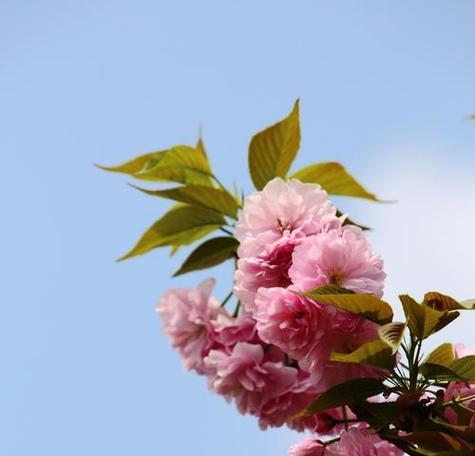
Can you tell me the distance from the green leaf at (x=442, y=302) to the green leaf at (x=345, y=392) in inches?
5.1

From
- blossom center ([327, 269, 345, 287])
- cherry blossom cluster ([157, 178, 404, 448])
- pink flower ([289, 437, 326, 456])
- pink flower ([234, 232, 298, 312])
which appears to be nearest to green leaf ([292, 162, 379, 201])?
cherry blossom cluster ([157, 178, 404, 448])

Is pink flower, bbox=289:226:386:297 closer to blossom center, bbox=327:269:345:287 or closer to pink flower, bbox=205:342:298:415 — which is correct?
blossom center, bbox=327:269:345:287

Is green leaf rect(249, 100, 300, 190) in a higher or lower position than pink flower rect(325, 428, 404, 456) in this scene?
higher

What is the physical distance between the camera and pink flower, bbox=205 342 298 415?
1541 mm

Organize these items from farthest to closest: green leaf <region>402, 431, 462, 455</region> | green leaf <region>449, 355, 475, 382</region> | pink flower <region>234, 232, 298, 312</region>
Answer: pink flower <region>234, 232, 298, 312</region>
green leaf <region>449, 355, 475, 382</region>
green leaf <region>402, 431, 462, 455</region>

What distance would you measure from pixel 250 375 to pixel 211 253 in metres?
0.30

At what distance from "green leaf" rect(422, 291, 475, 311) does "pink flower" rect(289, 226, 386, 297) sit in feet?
0.31

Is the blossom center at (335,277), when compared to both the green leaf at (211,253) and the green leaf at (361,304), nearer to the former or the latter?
the green leaf at (361,304)

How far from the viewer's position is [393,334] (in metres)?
0.95

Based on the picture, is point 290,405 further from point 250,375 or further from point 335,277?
point 335,277

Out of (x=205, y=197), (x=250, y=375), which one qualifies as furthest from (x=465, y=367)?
(x=205, y=197)

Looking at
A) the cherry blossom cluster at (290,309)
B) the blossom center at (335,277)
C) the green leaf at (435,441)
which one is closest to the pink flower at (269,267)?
the cherry blossom cluster at (290,309)

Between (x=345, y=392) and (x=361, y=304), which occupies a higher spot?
(x=361, y=304)

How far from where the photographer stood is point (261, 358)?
158 centimetres
